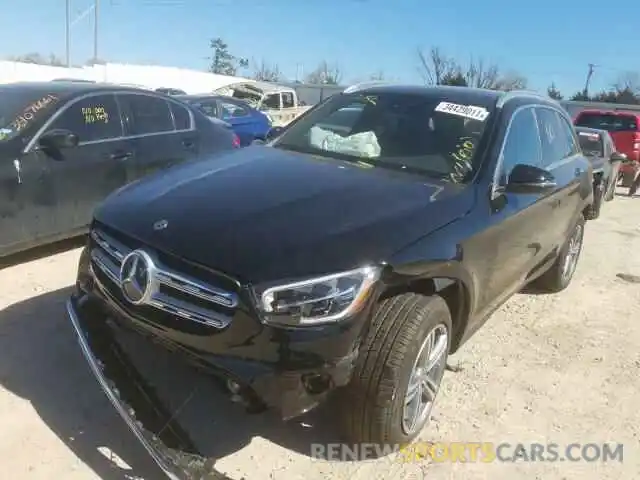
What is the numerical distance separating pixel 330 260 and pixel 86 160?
11.8 feet

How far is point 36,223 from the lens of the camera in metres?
4.82

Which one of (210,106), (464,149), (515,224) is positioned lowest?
(210,106)

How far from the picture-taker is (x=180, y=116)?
253 inches

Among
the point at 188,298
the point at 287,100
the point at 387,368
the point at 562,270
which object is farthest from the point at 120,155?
the point at 287,100

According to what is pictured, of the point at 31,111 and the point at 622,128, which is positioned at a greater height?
the point at 31,111

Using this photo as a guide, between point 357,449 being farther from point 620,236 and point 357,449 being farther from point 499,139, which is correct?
point 620,236

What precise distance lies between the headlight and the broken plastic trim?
65 cm

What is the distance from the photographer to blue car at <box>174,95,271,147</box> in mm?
13836

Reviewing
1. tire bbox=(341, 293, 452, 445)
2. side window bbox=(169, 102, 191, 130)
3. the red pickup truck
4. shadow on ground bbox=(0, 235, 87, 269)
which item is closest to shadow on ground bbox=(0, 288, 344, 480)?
tire bbox=(341, 293, 452, 445)

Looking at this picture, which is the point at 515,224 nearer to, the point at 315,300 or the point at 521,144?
the point at 521,144

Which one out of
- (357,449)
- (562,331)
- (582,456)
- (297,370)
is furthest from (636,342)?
(297,370)

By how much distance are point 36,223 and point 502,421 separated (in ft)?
12.5

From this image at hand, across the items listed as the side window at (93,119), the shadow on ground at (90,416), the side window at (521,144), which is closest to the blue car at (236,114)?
the side window at (93,119)

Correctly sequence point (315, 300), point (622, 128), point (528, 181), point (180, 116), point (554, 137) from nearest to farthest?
point (315, 300)
point (528, 181)
point (554, 137)
point (180, 116)
point (622, 128)
